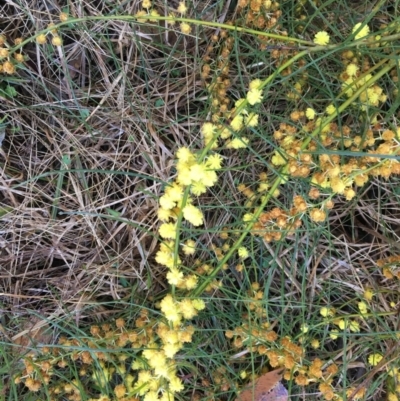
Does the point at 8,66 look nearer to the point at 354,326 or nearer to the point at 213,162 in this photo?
the point at 213,162

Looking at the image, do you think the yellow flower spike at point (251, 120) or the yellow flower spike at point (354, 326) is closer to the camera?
the yellow flower spike at point (251, 120)

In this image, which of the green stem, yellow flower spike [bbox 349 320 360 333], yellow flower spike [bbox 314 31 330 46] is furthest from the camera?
yellow flower spike [bbox 349 320 360 333]

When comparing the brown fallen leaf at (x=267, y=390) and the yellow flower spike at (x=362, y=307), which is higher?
the yellow flower spike at (x=362, y=307)

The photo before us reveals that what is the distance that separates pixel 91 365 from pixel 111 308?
0.46 ft

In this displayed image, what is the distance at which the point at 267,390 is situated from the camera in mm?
1110

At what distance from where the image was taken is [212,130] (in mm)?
909

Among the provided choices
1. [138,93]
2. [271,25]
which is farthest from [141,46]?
[271,25]

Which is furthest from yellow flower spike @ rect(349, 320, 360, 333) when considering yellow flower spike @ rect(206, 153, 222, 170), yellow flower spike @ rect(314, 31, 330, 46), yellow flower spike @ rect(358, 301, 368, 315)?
yellow flower spike @ rect(314, 31, 330, 46)

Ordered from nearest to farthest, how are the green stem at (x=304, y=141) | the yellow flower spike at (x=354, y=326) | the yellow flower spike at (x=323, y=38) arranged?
1. the green stem at (x=304, y=141)
2. the yellow flower spike at (x=323, y=38)
3. the yellow flower spike at (x=354, y=326)

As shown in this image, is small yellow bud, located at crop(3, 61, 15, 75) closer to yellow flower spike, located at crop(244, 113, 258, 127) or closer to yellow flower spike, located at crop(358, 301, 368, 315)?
yellow flower spike, located at crop(244, 113, 258, 127)

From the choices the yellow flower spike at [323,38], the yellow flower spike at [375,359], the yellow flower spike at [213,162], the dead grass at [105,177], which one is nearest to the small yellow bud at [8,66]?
the dead grass at [105,177]

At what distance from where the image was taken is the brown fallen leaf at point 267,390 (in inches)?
43.6

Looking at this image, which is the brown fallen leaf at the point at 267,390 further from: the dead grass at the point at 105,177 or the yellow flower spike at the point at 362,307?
the yellow flower spike at the point at 362,307

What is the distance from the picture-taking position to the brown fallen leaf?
1108 mm
